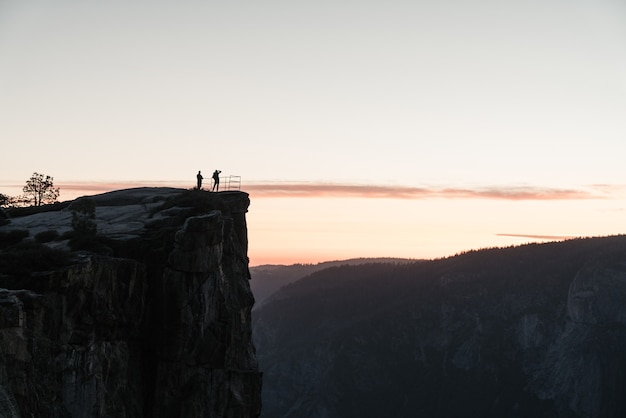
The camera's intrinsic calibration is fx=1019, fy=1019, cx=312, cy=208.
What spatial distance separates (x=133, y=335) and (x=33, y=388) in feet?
54.6

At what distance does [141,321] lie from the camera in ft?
218

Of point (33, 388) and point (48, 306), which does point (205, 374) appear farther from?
point (33, 388)

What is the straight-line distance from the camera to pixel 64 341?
188ft

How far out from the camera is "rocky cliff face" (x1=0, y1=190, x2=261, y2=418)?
54.8m

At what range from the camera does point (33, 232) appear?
73.0 metres

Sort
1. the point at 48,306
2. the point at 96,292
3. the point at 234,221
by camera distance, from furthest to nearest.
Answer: the point at 234,221 < the point at 96,292 < the point at 48,306

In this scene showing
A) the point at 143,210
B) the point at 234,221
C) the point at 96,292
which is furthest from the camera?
the point at 234,221

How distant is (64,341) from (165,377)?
1125 cm

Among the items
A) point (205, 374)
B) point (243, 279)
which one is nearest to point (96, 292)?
point (205, 374)

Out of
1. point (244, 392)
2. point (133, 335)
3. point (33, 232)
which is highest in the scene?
point (33, 232)

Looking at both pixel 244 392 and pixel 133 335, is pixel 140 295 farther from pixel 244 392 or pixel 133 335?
pixel 244 392

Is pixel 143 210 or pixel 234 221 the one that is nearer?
pixel 143 210

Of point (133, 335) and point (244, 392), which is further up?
point (133, 335)

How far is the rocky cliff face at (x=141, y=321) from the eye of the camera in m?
54.8
